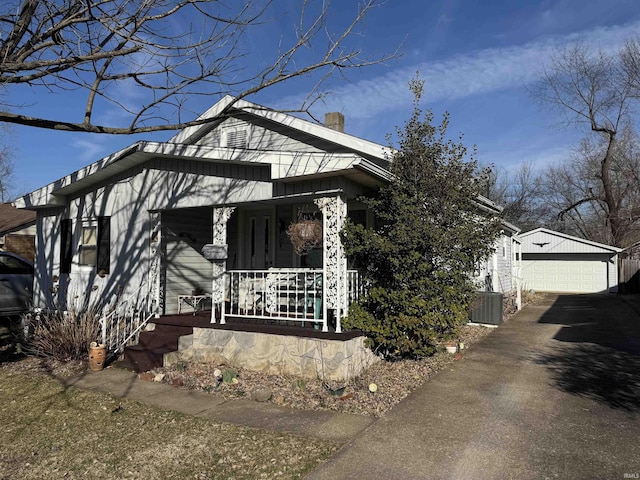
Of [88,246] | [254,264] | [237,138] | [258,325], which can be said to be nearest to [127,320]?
[88,246]

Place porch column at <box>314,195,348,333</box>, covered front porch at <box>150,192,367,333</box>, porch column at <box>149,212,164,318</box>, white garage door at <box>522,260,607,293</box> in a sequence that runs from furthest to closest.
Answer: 1. white garage door at <box>522,260,607,293</box>
2. porch column at <box>149,212,164,318</box>
3. covered front porch at <box>150,192,367,333</box>
4. porch column at <box>314,195,348,333</box>

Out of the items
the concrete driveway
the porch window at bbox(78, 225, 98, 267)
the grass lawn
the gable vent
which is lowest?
the grass lawn

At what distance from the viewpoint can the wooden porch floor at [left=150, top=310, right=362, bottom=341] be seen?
6344 millimetres

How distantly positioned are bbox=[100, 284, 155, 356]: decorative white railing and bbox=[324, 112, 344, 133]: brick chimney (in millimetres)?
5691

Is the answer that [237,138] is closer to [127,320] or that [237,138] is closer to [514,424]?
[127,320]

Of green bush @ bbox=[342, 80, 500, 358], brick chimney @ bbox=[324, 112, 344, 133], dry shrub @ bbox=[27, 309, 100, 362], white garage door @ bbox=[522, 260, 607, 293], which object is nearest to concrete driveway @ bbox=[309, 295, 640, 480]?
green bush @ bbox=[342, 80, 500, 358]

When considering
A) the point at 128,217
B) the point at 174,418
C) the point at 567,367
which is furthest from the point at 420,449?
the point at 128,217

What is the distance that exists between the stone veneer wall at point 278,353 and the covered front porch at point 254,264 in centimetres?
29

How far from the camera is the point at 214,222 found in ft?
25.7

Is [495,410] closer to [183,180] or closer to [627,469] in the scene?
[627,469]

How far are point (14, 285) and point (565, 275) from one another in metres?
25.8

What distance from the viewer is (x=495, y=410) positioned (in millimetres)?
5098

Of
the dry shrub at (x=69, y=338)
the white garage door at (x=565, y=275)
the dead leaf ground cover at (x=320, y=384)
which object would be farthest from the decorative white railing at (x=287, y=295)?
the white garage door at (x=565, y=275)

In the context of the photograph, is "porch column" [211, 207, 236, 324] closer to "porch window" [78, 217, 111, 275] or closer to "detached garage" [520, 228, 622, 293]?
"porch window" [78, 217, 111, 275]
